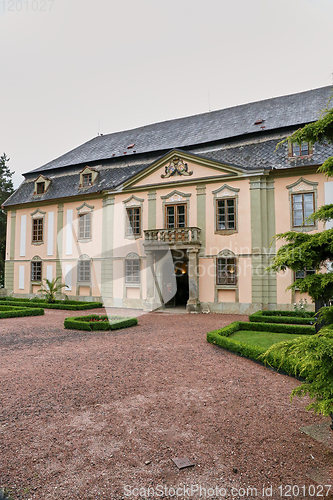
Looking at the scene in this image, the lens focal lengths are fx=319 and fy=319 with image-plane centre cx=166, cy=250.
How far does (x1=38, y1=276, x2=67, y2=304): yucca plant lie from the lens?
21953 mm

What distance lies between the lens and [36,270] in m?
25.1

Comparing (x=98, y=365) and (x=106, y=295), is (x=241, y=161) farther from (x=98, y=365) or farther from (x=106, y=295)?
(x=98, y=365)

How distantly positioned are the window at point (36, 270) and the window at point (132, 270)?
8081 mm

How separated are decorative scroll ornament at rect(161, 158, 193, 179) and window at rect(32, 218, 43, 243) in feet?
37.5

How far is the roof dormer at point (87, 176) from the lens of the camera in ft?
77.2

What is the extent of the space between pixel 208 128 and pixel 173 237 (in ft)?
29.4

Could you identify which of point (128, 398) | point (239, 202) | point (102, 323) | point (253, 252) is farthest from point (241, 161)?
point (128, 398)

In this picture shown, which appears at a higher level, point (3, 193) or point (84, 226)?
point (3, 193)

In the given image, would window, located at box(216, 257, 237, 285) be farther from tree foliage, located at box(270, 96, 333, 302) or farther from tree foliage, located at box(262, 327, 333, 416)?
tree foliage, located at box(262, 327, 333, 416)

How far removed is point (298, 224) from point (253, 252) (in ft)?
9.11

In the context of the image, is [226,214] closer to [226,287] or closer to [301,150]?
[226,287]

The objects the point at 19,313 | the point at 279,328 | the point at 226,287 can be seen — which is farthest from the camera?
the point at 226,287

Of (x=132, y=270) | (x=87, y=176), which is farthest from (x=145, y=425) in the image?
(x=87, y=176)

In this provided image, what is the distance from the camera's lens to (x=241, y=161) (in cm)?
1870
